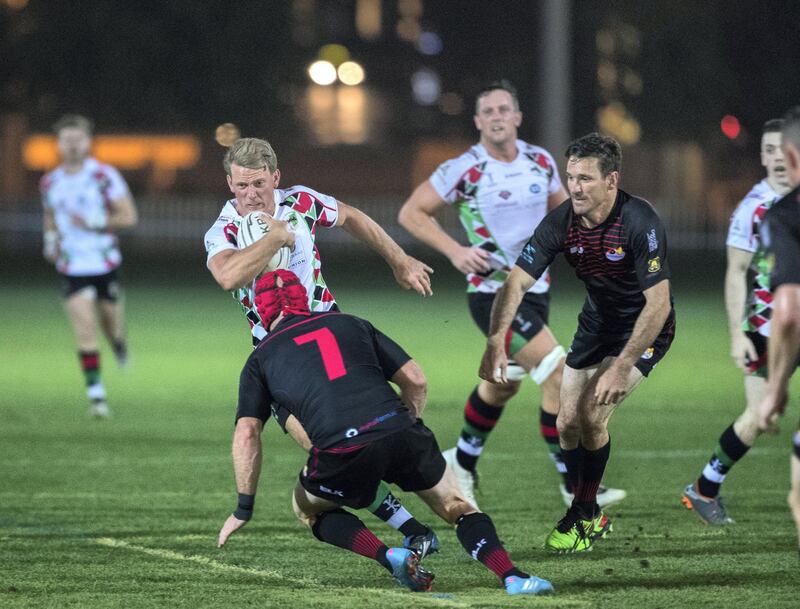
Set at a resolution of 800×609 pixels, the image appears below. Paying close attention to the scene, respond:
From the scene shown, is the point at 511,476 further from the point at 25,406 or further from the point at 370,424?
the point at 25,406

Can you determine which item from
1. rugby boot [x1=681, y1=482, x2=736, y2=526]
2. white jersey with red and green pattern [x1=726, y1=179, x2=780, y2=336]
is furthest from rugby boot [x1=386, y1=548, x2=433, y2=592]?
white jersey with red and green pattern [x1=726, y1=179, x2=780, y2=336]

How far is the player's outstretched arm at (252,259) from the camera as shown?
630 centimetres

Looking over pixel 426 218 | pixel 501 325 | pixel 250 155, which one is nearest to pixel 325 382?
pixel 250 155

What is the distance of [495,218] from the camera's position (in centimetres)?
955

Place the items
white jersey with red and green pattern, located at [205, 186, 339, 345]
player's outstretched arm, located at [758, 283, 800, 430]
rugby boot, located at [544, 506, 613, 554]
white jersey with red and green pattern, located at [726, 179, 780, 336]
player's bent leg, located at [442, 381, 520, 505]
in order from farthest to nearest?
player's bent leg, located at [442, 381, 520, 505] → white jersey with red and green pattern, located at [726, 179, 780, 336] → rugby boot, located at [544, 506, 613, 554] → white jersey with red and green pattern, located at [205, 186, 339, 345] → player's outstretched arm, located at [758, 283, 800, 430]

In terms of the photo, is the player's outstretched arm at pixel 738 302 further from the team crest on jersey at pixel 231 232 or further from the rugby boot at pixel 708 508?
the team crest on jersey at pixel 231 232

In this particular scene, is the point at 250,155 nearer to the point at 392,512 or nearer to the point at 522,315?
the point at 392,512

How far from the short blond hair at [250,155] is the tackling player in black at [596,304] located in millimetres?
1414

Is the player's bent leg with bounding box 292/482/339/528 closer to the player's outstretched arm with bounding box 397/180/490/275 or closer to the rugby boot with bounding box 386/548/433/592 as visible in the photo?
the rugby boot with bounding box 386/548/433/592

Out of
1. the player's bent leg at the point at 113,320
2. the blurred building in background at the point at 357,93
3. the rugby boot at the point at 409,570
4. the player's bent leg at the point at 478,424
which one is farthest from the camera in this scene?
the blurred building in background at the point at 357,93

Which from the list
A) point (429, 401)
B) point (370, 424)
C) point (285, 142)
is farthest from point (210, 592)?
point (285, 142)

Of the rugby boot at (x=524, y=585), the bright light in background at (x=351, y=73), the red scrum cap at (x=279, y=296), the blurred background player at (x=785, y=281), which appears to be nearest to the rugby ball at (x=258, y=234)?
the red scrum cap at (x=279, y=296)

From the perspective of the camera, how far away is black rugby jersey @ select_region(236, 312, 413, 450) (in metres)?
6.14

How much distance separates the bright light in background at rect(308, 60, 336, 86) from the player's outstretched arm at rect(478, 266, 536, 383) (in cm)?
4304
